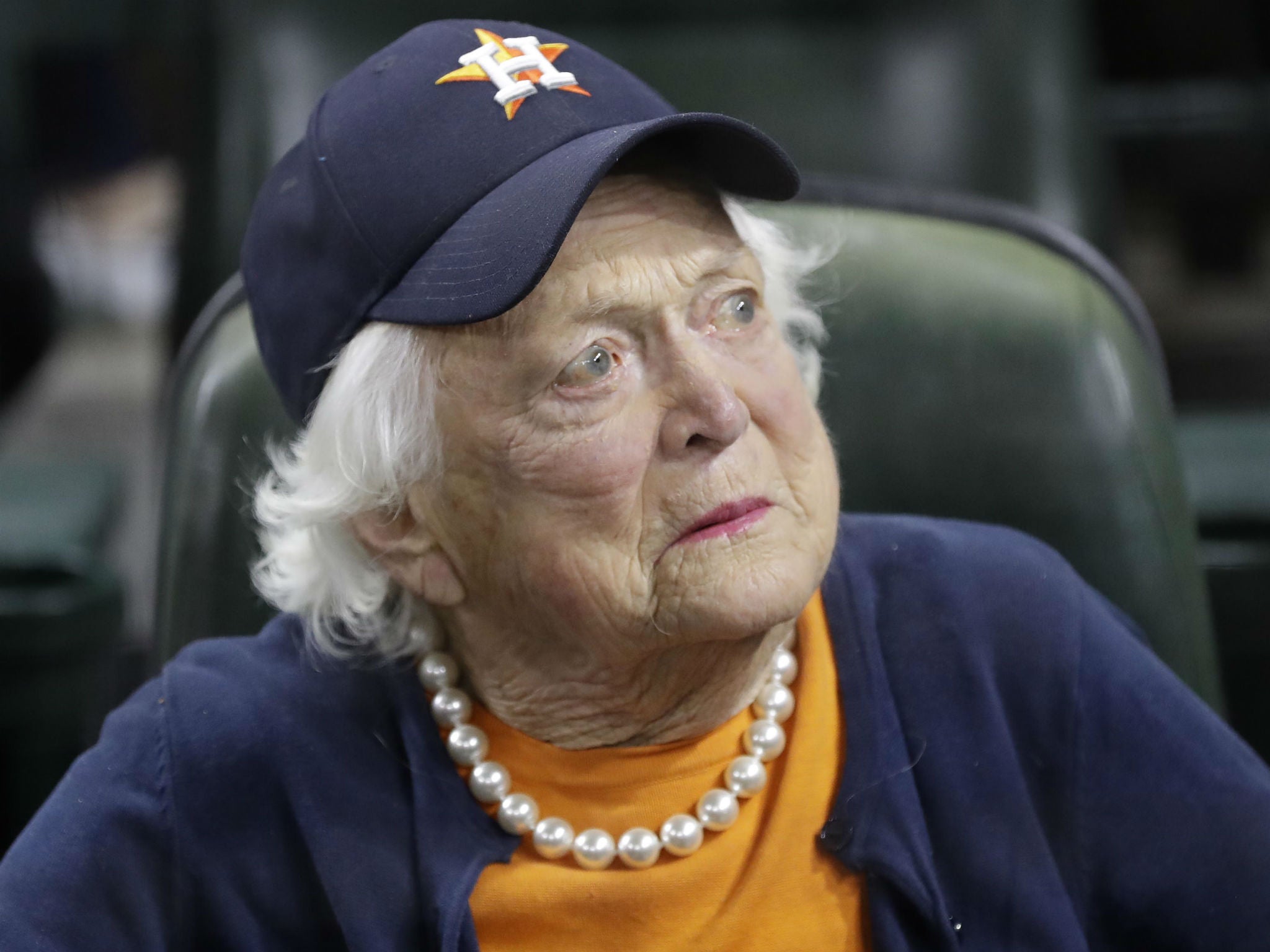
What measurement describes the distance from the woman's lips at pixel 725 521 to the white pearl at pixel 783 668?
162mm

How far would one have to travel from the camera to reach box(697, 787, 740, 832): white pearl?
3.31 feet

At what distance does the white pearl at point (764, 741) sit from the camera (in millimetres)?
1032

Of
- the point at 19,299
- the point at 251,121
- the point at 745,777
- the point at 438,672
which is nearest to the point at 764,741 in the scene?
the point at 745,777

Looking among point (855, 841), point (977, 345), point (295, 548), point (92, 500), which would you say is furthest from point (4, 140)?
point (855, 841)

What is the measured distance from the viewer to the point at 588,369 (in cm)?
94

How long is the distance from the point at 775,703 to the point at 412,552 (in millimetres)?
280

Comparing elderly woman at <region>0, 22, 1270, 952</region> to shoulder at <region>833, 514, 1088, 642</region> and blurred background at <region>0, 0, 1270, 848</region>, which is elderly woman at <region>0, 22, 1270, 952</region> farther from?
blurred background at <region>0, 0, 1270, 848</region>

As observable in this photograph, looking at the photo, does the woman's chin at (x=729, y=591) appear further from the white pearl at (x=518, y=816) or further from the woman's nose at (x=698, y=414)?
the white pearl at (x=518, y=816)

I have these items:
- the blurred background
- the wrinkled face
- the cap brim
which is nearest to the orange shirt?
the wrinkled face

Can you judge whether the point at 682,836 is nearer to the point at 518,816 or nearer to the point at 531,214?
the point at 518,816

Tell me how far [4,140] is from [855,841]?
6.81ft

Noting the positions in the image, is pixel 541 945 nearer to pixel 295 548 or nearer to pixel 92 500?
pixel 295 548

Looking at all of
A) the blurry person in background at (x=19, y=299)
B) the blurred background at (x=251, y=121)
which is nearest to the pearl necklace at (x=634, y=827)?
the blurred background at (x=251, y=121)

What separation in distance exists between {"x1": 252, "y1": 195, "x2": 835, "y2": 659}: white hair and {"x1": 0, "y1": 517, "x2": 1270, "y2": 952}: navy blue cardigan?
65mm
